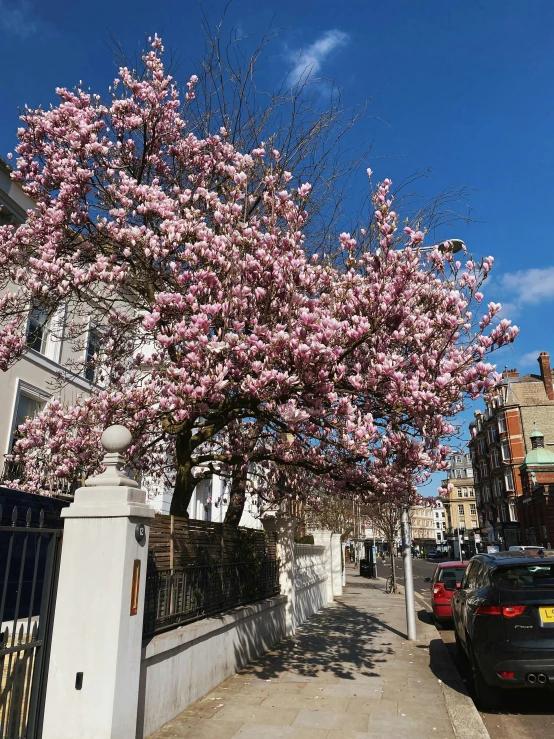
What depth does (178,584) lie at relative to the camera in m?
6.86

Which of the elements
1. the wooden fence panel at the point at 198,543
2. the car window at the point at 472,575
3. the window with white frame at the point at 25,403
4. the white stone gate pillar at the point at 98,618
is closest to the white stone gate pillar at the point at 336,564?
the wooden fence panel at the point at 198,543

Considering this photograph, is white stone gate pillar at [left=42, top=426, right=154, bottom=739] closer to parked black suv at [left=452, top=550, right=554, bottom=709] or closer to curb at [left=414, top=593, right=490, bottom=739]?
curb at [left=414, top=593, right=490, bottom=739]

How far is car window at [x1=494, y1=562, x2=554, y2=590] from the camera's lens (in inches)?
261

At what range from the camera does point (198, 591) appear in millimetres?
7543

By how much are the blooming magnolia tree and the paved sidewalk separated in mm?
2715

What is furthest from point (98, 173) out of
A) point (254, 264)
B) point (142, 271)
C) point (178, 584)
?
point (178, 584)

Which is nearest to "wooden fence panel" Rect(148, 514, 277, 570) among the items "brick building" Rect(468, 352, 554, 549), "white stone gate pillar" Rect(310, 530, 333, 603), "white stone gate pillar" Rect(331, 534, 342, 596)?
"white stone gate pillar" Rect(310, 530, 333, 603)

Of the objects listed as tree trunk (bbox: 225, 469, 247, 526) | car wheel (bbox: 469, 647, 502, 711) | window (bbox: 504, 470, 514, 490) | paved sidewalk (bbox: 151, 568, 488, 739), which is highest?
window (bbox: 504, 470, 514, 490)

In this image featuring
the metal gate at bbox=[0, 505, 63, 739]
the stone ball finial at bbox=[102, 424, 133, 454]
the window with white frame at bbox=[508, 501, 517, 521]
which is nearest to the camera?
the metal gate at bbox=[0, 505, 63, 739]

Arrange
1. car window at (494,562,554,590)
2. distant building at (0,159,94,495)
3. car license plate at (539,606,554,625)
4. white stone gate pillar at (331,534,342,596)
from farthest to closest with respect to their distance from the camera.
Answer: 1. white stone gate pillar at (331,534,342,596)
2. distant building at (0,159,94,495)
3. car window at (494,562,554,590)
4. car license plate at (539,606,554,625)

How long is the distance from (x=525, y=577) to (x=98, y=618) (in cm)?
512

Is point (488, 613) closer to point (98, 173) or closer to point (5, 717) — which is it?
point (5, 717)

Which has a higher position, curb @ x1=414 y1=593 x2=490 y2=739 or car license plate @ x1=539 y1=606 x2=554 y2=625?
car license plate @ x1=539 y1=606 x2=554 y2=625

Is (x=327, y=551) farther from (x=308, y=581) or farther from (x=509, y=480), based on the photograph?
(x=509, y=480)
